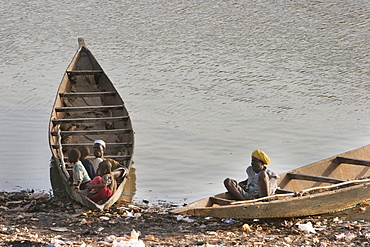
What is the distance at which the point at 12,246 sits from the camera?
5910 millimetres

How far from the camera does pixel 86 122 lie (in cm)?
1048

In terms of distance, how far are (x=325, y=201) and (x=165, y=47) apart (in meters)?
11.7

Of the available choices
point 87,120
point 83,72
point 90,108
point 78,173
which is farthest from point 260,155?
point 83,72

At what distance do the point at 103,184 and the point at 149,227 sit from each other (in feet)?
2.97

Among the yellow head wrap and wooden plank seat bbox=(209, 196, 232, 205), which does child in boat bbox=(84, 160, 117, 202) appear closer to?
wooden plank seat bbox=(209, 196, 232, 205)

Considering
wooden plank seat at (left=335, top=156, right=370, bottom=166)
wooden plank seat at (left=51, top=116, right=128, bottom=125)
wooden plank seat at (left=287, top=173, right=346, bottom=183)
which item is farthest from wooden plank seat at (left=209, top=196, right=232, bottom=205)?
wooden plank seat at (left=51, top=116, right=128, bottom=125)

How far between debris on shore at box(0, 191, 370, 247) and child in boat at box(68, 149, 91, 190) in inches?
13.5

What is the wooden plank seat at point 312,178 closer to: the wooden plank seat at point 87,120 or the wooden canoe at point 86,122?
the wooden canoe at point 86,122

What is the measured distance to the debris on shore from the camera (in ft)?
22.1

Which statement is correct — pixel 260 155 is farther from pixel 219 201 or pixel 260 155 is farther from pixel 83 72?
pixel 83 72

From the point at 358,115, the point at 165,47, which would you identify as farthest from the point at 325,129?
the point at 165,47

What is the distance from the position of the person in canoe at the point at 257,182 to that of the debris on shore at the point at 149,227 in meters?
0.37

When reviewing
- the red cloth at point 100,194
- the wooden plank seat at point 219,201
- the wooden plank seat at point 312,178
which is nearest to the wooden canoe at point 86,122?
the red cloth at point 100,194

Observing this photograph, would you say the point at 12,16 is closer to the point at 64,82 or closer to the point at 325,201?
the point at 64,82
